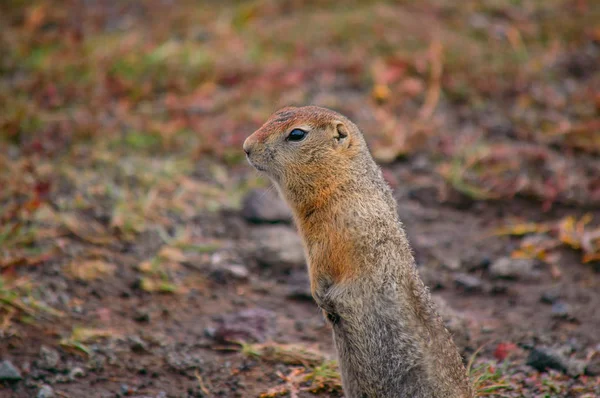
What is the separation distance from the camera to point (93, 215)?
5.26 meters

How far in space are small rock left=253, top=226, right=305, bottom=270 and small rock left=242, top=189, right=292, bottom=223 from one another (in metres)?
0.13

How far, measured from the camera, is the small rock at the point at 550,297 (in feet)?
15.7

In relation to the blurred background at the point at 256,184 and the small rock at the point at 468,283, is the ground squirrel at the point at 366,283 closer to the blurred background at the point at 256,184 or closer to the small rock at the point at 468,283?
the blurred background at the point at 256,184

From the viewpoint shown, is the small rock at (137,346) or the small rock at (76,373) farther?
the small rock at (137,346)

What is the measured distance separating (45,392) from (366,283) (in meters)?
1.74

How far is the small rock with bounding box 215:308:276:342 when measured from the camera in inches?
171

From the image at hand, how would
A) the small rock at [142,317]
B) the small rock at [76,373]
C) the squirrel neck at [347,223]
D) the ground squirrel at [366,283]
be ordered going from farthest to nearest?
the small rock at [142,317], the small rock at [76,373], the squirrel neck at [347,223], the ground squirrel at [366,283]

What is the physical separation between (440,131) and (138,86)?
2813mm

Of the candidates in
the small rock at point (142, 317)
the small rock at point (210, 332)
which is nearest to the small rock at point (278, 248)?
the small rock at point (210, 332)

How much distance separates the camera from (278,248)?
17.4 feet

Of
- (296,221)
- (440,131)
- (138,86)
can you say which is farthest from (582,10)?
(296,221)

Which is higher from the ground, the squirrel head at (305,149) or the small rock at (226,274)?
the squirrel head at (305,149)

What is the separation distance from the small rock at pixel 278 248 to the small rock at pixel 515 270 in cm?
133

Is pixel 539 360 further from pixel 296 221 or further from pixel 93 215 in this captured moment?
pixel 93 215
